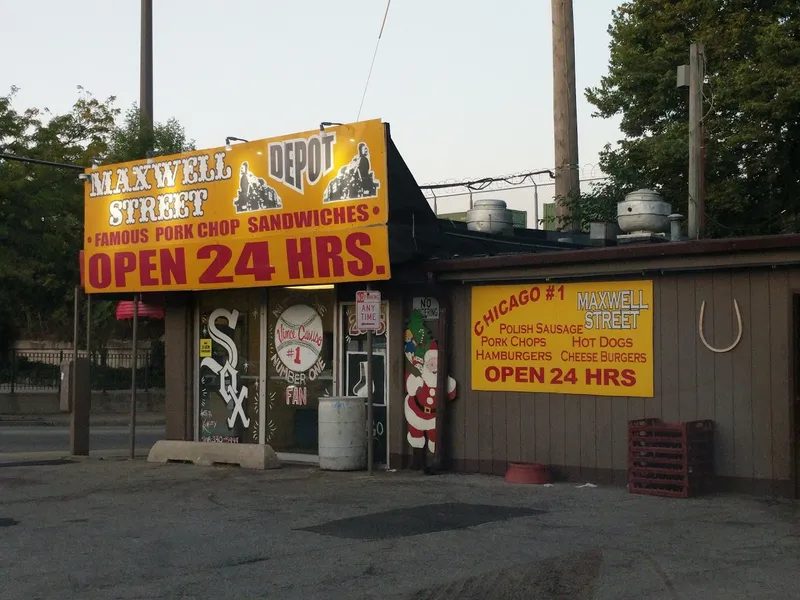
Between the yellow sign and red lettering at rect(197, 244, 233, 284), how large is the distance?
4.12 meters

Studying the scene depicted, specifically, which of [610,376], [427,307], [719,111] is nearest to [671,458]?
[610,376]

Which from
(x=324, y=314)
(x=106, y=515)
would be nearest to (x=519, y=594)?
(x=106, y=515)

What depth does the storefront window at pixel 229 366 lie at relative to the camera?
18562 mm

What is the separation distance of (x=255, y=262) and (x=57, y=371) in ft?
67.5

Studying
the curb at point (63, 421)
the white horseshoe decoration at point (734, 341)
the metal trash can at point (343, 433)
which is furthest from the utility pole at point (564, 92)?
the curb at point (63, 421)

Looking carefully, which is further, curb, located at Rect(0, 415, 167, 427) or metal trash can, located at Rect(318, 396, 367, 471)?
curb, located at Rect(0, 415, 167, 427)

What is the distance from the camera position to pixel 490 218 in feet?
64.7

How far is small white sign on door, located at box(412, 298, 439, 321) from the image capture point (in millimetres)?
16219

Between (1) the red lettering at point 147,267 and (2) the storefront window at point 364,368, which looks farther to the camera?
(1) the red lettering at point 147,267

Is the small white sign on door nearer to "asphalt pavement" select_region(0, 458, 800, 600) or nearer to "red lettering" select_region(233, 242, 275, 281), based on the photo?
"red lettering" select_region(233, 242, 275, 281)

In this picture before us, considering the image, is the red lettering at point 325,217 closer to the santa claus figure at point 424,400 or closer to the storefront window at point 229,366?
the santa claus figure at point 424,400

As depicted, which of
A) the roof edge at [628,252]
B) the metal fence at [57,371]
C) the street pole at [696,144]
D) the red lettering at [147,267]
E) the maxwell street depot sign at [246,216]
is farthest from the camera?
the metal fence at [57,371]

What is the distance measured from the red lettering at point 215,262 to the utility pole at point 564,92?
678cm

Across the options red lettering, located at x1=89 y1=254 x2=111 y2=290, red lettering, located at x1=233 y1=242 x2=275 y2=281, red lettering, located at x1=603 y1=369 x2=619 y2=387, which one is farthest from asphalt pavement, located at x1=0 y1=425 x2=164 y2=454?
red lettering, located at x1=603 y1=369 x2=619 y2=387
